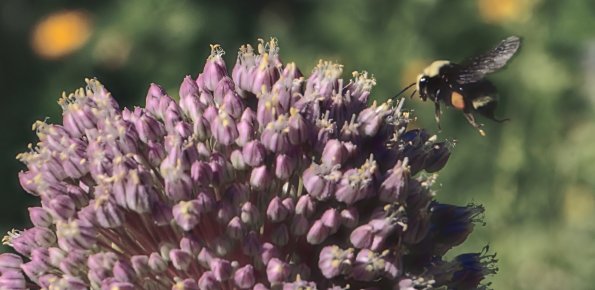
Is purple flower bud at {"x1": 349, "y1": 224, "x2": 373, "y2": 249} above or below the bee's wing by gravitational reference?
below

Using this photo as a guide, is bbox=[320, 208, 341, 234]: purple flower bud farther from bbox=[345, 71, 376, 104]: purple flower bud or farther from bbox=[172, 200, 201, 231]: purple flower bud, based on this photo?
bbox=[345, 71, 376, 104]: purple flower bud

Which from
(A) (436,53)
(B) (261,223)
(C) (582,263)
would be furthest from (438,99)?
(A) (436,53)

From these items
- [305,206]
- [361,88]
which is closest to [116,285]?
[305,206]

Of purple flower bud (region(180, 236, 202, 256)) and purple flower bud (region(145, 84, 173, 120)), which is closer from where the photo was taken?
purple flower bud (region(180, 236, 202, 256))

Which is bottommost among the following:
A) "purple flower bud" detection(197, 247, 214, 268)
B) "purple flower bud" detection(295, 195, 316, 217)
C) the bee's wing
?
"purple flower bud" detection(197, 247, 214, 268)

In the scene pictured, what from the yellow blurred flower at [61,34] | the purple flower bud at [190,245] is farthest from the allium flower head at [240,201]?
the yellow blurred flower at [61,34]

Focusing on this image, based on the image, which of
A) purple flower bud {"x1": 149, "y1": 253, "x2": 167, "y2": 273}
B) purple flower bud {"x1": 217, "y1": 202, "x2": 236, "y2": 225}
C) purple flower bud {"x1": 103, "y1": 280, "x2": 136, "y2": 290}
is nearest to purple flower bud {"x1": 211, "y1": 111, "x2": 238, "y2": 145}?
purple flower bud {"x1": 217, "y1": 202, "x2": 236, "y2": 225}

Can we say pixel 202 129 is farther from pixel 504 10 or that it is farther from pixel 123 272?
pixel 504 10

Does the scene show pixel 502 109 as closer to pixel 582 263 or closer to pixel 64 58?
pixel 582 263
